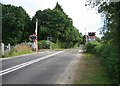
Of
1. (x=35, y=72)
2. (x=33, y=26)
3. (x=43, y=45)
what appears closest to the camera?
(x=35, y=72)

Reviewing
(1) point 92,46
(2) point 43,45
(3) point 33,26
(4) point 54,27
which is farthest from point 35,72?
(3) point 33,26

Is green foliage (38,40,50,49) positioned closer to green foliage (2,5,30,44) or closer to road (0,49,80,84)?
green foliage (2,5,30,44)

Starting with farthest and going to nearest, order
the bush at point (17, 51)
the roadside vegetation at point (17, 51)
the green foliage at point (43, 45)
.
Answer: the green foliage at point (43, 45) < the bush at point (17, 51) < the roadside vegetation at point (17, 51)

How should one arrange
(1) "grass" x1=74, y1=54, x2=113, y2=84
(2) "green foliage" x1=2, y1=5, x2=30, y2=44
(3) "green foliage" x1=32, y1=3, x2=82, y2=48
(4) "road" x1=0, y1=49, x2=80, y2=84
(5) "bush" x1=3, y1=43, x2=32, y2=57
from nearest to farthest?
1. (1) "grass" x1=74, y1=54, x2=113, y2=84
2. (4) "road" x1=0, y1=49, x2=80, y2=84
3. (5) "bush" x1=3, y1=43, x2=32, y2=57
4. (2) "green foliage" x1=2, y1=5, x2=30, y2=44
5. (3) "green foliage" x1=32, y1=3, x2=82, y2=48

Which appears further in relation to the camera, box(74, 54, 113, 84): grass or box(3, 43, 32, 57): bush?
box(3, 43, 32, 57): bush

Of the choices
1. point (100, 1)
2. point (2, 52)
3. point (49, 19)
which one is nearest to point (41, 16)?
point (49, 19)

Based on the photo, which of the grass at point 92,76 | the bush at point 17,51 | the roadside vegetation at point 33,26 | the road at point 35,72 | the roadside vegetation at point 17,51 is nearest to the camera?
the grass at point 92,76

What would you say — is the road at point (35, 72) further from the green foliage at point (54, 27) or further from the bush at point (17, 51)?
the green foliage at point (54, 27)

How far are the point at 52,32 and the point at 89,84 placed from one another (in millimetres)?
85352

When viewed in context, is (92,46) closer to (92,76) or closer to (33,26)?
(92,76)

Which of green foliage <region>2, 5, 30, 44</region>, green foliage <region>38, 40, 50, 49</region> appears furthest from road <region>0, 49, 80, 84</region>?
green foliage <region>2, 5, 30, 44</region>

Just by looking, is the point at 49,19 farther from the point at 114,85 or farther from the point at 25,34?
the point at 114,85

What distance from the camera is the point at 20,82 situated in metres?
14.6

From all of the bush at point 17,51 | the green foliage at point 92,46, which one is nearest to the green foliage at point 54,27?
the bush at point 17,51
